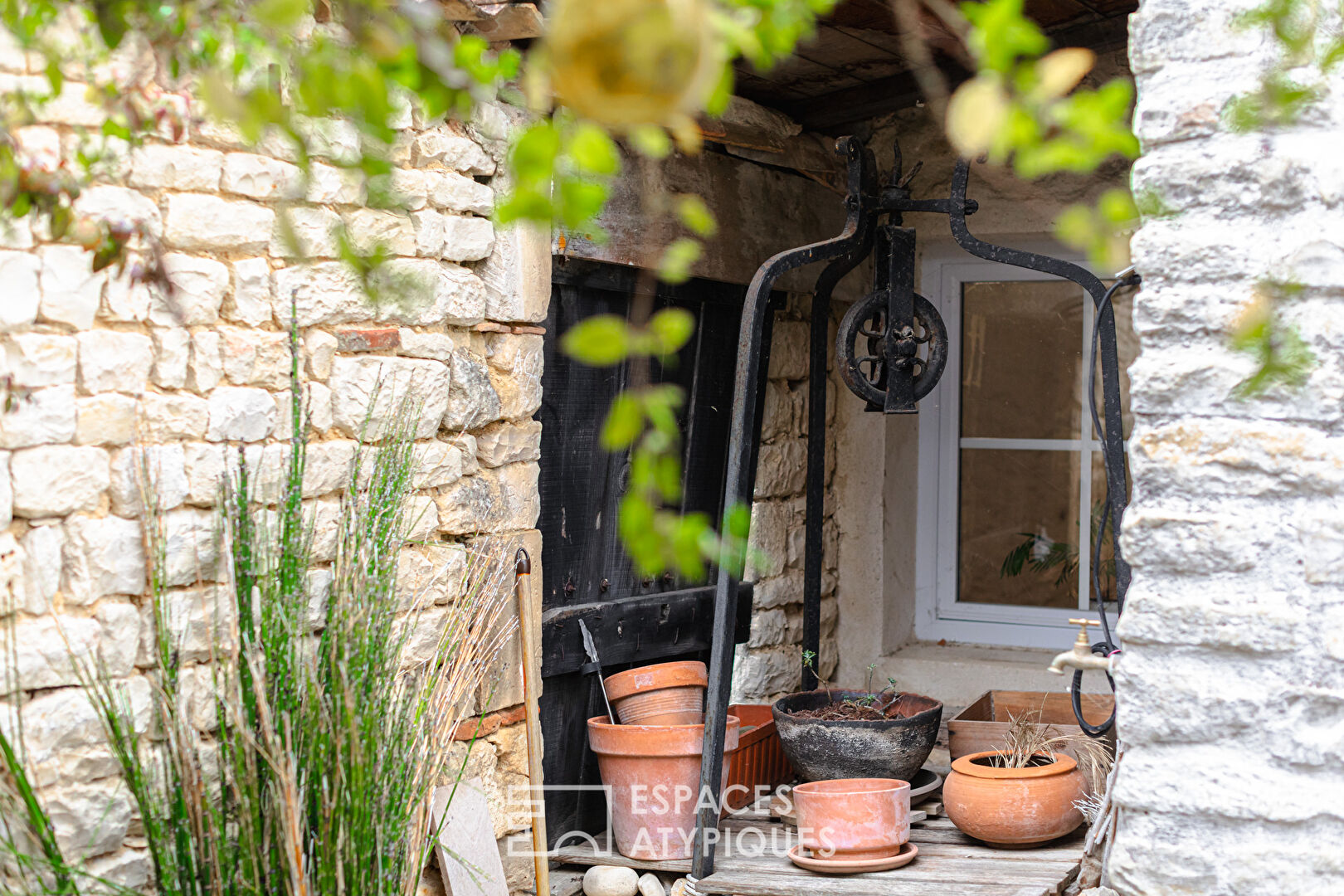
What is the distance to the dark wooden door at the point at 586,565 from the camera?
3314 mm

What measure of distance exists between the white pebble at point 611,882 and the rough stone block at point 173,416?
1596 millimetres

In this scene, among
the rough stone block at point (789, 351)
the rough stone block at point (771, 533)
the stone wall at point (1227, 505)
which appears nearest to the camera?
the stone wall at point (1227, 505)

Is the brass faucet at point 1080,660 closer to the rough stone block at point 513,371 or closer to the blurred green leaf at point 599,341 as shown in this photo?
the rough stone block at point 513,371

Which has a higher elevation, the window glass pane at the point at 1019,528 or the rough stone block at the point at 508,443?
the rough stone block at the point at 508,443

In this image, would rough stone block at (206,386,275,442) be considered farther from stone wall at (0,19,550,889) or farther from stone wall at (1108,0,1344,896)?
stone wall at (1108,0,1344,896)

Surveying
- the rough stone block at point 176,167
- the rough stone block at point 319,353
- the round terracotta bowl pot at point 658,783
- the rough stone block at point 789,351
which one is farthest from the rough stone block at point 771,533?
the rough stone block at point 176,167

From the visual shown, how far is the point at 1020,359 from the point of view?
4.63 meters

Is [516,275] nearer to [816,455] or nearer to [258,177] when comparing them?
[258,177]

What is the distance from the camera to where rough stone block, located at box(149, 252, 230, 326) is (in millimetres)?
2170

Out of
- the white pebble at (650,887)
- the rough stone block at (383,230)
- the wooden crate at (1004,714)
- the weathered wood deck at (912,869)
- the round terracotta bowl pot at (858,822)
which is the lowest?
the white pebble at (650,887)

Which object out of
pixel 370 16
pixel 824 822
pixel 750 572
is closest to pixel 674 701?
pixel 824 822

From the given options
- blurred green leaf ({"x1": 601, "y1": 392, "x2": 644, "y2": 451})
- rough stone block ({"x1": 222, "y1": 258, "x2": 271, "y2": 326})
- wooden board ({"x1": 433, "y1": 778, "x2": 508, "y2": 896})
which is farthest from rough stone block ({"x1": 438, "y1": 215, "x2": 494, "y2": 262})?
blurred green leaf ({"x1": 601, "y1": 392, "x2": 644, "y2": 451})

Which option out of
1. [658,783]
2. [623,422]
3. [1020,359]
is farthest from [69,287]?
[1020,359]

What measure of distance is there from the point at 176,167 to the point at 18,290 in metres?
0.38
